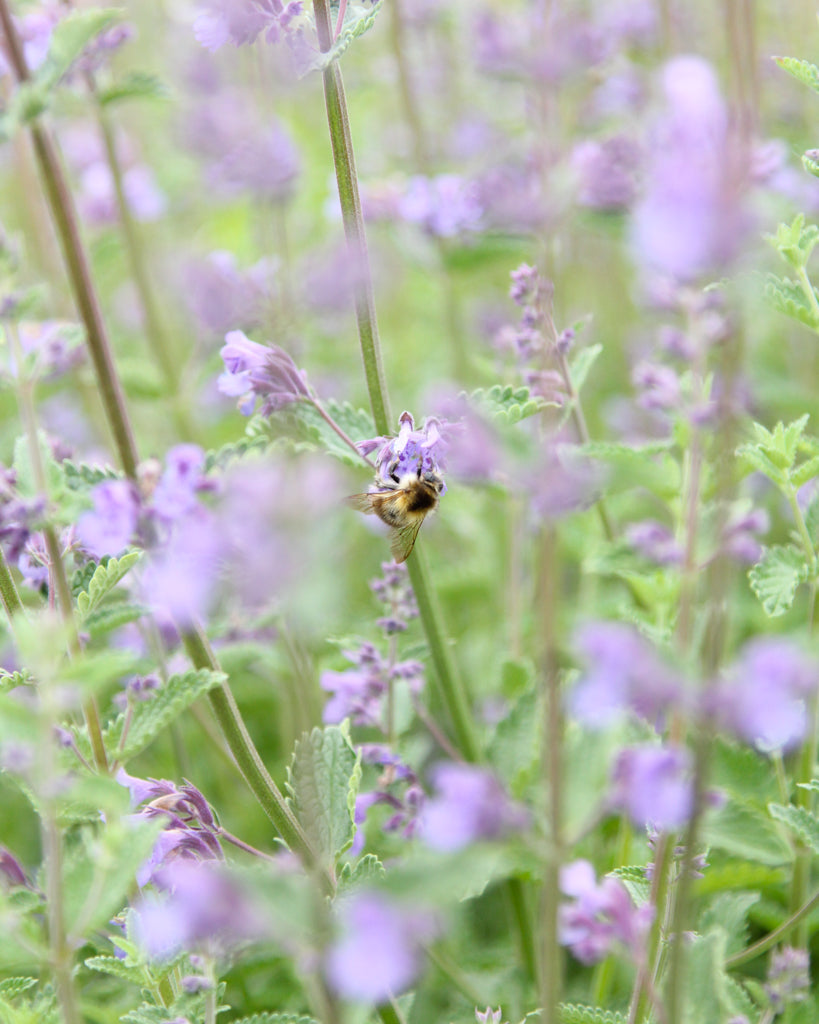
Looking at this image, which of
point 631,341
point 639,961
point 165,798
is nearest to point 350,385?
point 631,341

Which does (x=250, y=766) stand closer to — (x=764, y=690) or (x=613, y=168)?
(x=764, y=690)

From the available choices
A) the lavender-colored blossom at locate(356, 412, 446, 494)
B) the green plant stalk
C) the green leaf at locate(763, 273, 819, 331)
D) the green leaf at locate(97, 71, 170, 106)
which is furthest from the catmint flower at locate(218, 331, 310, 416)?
the green leaf at locate(97, 71, 170, 106)

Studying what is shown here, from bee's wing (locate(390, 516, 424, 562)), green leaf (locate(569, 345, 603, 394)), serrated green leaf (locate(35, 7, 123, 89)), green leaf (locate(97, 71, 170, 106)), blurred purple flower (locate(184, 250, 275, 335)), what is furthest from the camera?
green leaf (locate(97, 71, 170, 106))

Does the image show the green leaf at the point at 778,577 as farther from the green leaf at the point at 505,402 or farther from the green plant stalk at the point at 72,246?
the green plant stalk at the point at 72,246

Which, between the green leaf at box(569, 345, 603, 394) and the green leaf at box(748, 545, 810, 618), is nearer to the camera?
the green leaf at box(748, 545, 810, 618)

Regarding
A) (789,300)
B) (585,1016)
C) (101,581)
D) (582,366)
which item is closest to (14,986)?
(101,581)

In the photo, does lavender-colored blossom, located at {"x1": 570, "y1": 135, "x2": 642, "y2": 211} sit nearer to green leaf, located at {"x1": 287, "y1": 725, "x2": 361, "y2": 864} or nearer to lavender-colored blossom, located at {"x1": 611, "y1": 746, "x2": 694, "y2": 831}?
green leaf, located at {"x1": 287, "y1": 725, "x2": 361, "y2": 864}

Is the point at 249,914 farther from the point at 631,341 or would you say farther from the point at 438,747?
the point at 631,341
